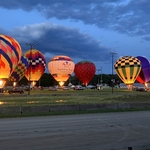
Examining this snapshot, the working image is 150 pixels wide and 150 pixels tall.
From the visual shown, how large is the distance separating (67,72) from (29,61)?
36.1 ft

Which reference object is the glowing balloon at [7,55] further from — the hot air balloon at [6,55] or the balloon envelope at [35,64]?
the balloon envelope at [35,64]

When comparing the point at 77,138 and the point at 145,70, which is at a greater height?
the point at 145,70

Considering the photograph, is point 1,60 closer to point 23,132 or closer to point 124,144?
point 23,132

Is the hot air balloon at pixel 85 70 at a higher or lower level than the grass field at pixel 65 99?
higher

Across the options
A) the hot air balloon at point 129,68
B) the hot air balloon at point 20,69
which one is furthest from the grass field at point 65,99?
the hot air balloon at point 129,68

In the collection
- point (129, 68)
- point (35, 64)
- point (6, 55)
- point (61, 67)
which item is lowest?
point (129, 68)

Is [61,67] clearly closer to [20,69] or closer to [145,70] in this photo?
[20,69]

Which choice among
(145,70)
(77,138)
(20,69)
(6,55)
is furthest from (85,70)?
(77,138)

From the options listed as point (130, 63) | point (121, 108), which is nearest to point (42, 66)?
point (130, 63)

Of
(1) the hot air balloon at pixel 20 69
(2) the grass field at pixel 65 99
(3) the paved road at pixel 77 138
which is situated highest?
(1) the hot air balloon at pixel 20 69

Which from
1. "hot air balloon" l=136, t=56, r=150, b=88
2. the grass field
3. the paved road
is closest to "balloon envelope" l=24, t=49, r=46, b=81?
"hot air balloon" l=136, t=56, r=150, b=88

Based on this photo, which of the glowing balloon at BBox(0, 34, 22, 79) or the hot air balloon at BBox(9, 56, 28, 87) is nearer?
the glowing balloon at BBox(0, 34, 22, 79)

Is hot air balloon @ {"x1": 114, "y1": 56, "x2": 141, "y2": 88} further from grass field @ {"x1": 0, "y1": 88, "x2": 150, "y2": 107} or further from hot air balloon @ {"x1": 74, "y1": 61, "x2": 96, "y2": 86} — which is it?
grass field @ {"x1": 0, "y1": 88, "x2": 150, "y2": 107}

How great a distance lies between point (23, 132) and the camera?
1124cm
